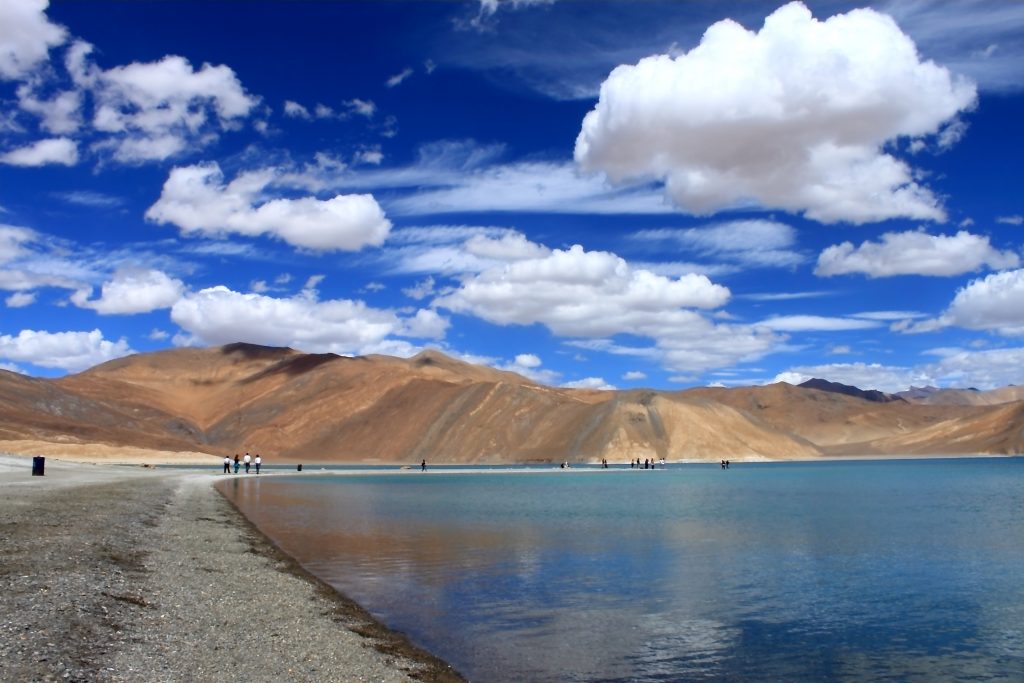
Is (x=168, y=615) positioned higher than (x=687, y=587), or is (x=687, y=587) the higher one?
(x=168, y=615)

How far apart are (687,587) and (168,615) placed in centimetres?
1328

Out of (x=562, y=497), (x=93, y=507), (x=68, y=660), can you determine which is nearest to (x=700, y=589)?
(x=68, y=660)

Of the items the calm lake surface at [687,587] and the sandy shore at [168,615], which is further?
the calm lake surface at [687,587]

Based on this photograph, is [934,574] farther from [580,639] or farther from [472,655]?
[472,655]

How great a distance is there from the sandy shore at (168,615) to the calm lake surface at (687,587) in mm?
1542

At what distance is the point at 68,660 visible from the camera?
10.8m

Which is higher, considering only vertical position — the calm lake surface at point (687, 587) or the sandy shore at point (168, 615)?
the sandy shore at point (168, 615)

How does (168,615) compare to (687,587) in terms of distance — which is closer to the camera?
(168,615)

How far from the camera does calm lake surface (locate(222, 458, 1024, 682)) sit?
15836 mm

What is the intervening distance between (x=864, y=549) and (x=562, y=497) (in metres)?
31.3

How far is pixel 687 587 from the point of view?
22906 mm

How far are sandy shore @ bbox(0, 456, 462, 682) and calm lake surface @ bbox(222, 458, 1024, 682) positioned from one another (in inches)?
60.7

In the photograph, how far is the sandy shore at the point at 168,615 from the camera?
11492 mm

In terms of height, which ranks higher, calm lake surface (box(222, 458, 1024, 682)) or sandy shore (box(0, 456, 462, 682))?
sandy shore (box(0, 456, 462, 682))
